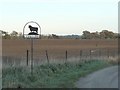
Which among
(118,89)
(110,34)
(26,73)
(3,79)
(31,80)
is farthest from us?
(110,34)

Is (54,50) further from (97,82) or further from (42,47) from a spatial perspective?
(97,82)

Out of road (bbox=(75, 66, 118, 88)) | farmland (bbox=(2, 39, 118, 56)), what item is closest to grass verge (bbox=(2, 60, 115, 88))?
road (bbox=(75, 66, 118, 88))

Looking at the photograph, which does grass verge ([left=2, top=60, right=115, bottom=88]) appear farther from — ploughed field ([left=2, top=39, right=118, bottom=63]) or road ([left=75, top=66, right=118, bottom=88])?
ploughed field ([left=2, top=39, right=118, bottom=63])

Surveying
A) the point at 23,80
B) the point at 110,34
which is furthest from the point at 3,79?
the point at 110,34

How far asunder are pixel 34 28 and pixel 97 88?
582 cm

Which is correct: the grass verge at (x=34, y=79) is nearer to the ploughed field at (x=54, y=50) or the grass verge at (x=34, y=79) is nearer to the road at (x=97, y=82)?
the road at (x=97, y=82)

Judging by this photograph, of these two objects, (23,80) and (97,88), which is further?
(23,80)

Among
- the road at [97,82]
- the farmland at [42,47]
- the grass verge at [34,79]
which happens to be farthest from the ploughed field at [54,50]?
the road at [97,82]

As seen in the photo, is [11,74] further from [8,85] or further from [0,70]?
[8,85]

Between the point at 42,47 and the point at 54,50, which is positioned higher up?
the point at 42,47

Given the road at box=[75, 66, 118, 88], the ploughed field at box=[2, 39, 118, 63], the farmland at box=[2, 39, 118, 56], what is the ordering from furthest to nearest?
the farmland at box=[2, 39, 118, 56], the ploughed field at box=[2, 39, 118, 63], the road at box=[75, 66, 118, 88]

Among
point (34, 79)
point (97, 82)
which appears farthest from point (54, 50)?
point (34, 79)

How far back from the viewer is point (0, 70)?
61.4 ft

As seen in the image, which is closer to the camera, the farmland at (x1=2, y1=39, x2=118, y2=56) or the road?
the road
